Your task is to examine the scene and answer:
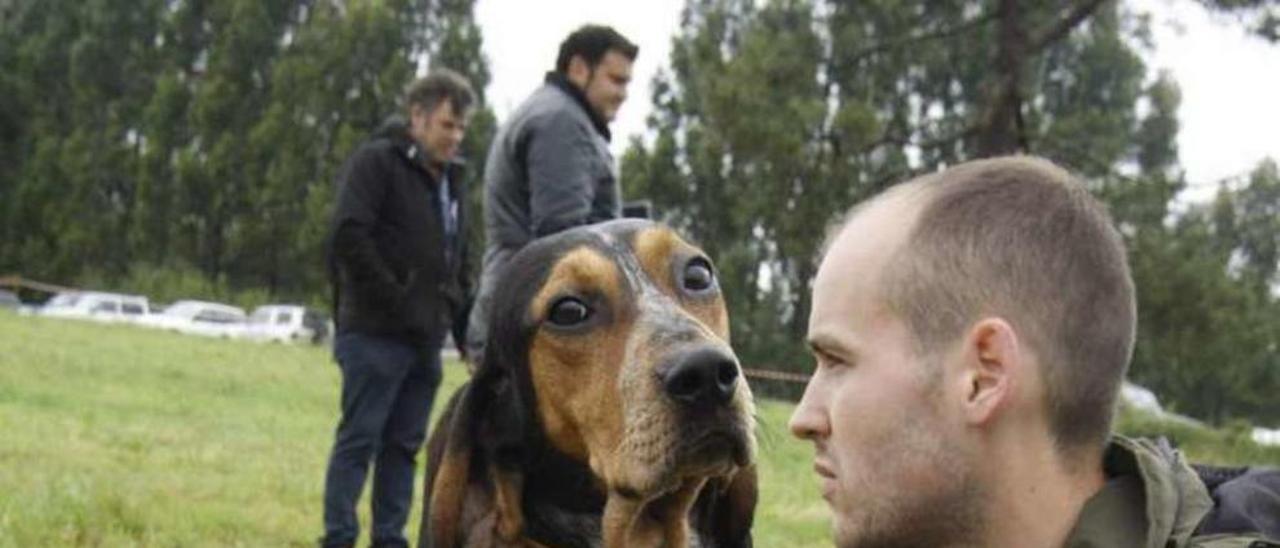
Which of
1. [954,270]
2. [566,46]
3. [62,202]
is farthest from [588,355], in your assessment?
[62,202]

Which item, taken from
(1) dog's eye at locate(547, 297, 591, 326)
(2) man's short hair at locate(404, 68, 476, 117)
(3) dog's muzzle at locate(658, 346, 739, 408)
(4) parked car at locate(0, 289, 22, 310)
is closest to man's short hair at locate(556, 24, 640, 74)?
(2) man's short hair at locate(404, 68, 476, 117)

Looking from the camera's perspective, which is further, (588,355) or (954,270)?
(588,355)

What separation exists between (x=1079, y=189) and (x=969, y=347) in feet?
0.88

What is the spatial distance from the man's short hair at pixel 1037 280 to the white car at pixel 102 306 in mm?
47490

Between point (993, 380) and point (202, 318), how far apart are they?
160ft

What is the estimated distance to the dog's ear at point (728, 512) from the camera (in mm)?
3992

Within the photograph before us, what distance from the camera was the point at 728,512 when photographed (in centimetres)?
405

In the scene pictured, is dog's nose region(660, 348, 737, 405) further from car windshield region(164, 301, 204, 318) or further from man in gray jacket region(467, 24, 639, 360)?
car windshield region(164, 301, 204, 318)

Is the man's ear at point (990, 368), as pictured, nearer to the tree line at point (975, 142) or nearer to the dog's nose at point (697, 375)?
the dog's nose at point (697, 375)

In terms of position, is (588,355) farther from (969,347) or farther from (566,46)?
(566,46)

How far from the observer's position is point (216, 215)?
52.6m

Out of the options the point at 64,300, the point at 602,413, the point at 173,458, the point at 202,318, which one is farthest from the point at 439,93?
the point at 64,300

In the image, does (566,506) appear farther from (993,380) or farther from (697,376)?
(993,380)

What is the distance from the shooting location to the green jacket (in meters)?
2.01
